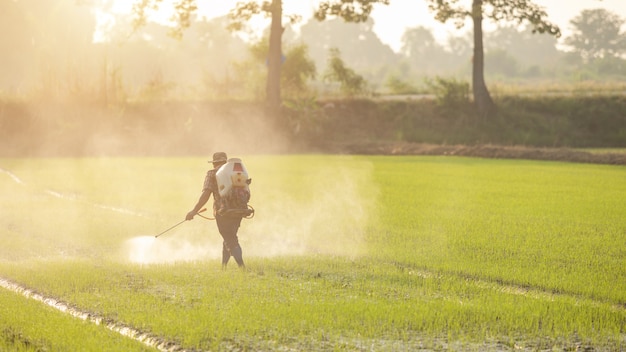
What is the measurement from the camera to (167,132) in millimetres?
47344

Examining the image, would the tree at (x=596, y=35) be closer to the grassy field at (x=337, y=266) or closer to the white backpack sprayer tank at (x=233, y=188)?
the grassy field at (x=337, y=266)

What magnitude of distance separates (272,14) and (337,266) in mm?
34058

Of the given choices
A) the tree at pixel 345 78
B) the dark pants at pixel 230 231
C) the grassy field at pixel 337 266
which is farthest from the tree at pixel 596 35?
the dark pants at pixel 230 231

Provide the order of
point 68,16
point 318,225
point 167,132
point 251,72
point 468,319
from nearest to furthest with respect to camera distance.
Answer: point 468,319, point 318,225, point 167,132, point 251,72, point 68,16

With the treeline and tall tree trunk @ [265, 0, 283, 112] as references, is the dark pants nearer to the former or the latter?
the treeline

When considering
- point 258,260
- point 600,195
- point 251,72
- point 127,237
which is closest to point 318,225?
point 127,237

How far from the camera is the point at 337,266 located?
13.5 m

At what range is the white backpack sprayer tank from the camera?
12.1 metres

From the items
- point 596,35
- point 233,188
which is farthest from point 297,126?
point 596,35

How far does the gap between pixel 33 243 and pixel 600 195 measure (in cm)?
1398

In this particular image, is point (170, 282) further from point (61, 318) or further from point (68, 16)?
point (68, 16)

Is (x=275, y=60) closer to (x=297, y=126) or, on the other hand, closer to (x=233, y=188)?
(x=297, y=126)

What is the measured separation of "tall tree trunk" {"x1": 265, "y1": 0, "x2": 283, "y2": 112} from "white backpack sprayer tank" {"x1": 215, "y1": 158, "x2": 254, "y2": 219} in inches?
1355

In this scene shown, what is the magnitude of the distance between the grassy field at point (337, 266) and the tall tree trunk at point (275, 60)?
1888 cm
